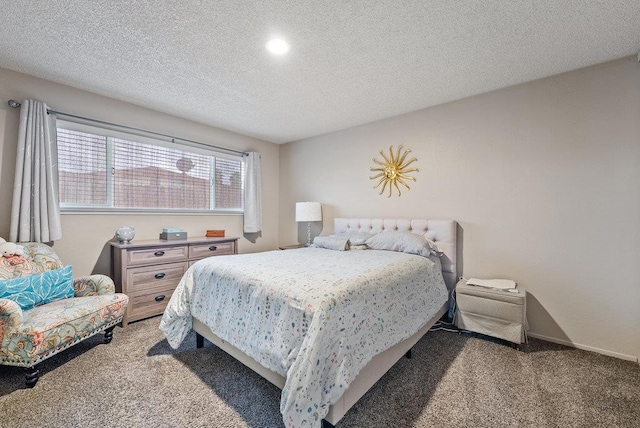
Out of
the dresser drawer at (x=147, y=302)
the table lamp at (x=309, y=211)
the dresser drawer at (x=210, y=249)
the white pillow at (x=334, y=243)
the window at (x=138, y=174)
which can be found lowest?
the dresser drawer at (x=147, y=302)

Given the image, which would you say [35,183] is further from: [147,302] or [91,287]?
[147,302]

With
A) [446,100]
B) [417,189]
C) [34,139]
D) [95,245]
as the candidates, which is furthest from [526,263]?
[34,139]

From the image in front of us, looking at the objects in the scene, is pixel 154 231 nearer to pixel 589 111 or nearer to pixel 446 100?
pixel 446 100

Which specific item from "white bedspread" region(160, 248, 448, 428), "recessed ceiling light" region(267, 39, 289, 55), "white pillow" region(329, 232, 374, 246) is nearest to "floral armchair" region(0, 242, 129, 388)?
"white bedspread" region(160, 248, 448, 428)

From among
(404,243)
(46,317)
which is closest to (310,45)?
(404,243)

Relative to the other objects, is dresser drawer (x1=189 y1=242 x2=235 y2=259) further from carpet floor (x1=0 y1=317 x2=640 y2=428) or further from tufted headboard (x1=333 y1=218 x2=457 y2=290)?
tufted headboard (x1=333 y1=218 x2=457 y2=290)

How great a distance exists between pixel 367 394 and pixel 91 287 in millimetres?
2611

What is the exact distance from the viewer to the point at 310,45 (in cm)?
203

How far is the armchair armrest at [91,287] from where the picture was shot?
245cm

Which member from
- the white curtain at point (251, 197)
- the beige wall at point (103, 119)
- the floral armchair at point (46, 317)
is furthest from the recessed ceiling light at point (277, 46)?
the floral armchair at point (46, 317)

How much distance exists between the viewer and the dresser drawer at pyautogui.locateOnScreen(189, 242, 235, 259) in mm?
3303

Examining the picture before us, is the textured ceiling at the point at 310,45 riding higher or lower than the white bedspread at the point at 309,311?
higher

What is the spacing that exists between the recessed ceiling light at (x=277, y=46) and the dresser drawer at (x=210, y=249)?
7.91 feet

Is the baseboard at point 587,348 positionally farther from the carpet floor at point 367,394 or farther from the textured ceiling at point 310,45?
the textured ceiling at point 310,45
